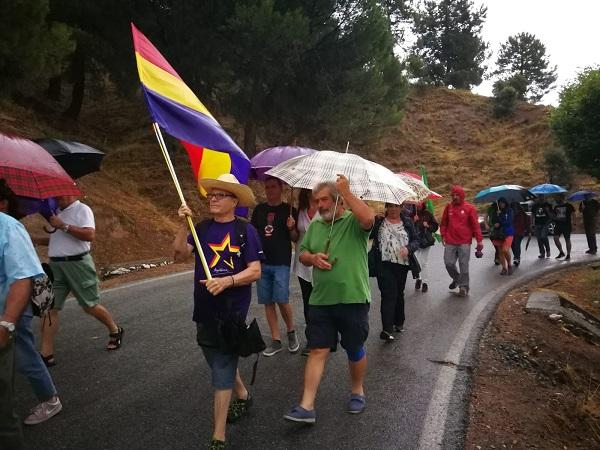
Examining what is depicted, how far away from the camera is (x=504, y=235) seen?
11.0 meters

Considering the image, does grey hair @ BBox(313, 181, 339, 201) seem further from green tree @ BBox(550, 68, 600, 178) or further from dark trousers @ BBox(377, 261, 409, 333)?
green tree @ BBox(550, 68, 600, 178)

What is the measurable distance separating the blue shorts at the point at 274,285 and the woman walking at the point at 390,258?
4.07 ft

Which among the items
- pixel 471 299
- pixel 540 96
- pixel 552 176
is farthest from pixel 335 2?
pixel 540 96

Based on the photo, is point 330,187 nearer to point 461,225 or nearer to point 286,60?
point 461,225

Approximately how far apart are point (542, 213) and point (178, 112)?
12692mm

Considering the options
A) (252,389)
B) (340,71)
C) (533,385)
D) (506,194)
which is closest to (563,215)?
(506,194)

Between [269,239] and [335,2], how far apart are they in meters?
14.5

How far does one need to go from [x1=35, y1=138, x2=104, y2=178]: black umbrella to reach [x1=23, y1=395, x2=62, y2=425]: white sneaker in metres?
2.33

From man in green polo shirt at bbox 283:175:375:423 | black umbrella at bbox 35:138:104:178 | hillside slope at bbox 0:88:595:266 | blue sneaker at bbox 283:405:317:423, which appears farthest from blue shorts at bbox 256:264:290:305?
hillside slope at bbox 0:88:595:266

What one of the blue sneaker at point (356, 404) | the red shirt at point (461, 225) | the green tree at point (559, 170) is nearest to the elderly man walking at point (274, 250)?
the blue sneaker at point (356, 404)

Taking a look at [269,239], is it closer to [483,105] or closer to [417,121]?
[417,121]

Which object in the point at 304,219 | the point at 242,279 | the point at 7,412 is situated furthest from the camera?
the point at 304,219

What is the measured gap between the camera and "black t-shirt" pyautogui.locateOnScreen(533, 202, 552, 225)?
44.9ft

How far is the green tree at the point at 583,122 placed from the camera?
15156 mm
